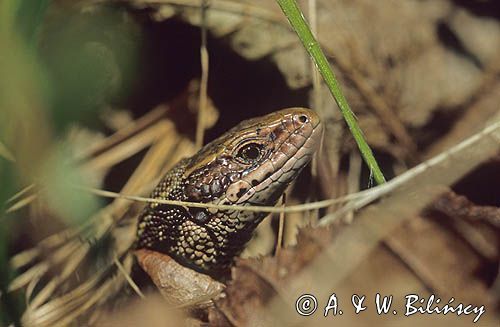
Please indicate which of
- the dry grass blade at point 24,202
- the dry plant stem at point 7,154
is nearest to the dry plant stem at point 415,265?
the dry plant stem at point 7,154

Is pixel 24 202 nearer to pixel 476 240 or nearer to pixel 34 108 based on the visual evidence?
pixel 34 108

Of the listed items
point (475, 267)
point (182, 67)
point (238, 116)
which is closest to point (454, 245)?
point (475, 267)

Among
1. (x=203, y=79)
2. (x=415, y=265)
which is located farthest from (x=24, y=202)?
(x=415, y=265)

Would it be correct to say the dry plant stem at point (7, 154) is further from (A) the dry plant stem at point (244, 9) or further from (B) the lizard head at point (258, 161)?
(A) the dry plant stem at point (244, 9)

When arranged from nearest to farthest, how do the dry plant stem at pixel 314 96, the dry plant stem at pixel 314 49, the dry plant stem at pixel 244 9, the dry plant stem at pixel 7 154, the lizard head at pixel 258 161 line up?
the dry plant stem at pixel 7 154 → the dry plant stem at pixel 314 49 → the lizard head at pixel 258 161 → the dry plant stem at pixel 314 96 → the dry plant stem at pixel 244 9

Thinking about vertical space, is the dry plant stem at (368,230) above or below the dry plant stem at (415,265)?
above

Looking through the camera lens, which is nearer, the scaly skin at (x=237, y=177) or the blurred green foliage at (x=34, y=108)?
the blurred green foliage at (x=34, y=108)

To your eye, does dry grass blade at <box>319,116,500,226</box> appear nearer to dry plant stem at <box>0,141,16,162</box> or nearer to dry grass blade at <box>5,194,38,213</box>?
dry plant stem at <box>0,141,16,162</box>
